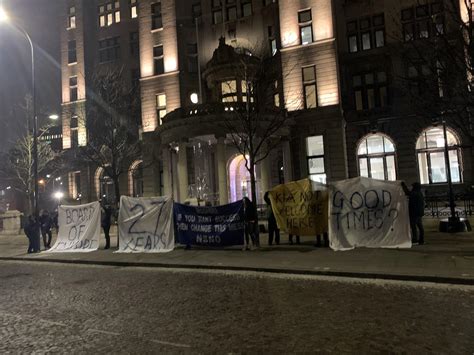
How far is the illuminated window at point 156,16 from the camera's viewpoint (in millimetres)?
36906

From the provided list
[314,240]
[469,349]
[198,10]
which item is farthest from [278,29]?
[469,349]

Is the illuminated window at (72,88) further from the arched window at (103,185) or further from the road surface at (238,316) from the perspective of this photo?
the road surface at (238,316)

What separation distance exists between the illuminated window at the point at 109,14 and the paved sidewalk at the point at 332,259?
32.1 metres

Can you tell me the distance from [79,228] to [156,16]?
85.5 ft

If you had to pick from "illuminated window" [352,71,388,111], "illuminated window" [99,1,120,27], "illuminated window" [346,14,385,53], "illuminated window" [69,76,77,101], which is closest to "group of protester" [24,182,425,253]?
"illuminated window" [352,71,388,111]

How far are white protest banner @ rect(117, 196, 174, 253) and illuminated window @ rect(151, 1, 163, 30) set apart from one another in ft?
85.0

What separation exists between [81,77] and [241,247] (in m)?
34.8

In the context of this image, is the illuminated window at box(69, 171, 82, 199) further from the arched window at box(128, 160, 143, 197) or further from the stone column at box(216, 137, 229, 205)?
the stone column at box(216, 137, 229, 205)

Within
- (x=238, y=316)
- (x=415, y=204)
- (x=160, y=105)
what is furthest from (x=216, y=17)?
(x=238, y=316)

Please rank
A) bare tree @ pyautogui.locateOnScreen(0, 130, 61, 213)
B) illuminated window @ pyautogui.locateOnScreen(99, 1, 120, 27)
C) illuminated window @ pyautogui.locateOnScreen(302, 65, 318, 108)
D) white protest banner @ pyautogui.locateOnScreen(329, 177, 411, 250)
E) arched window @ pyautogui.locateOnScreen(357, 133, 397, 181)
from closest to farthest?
white protest banner @ pyautogui.locateOnScreen(329, 177, 411, 250) < bare tree @ pyautogui.locateOnScreen(0, 130, 61, 213) < illuminated window @ pyautogui.locateOnScreen(302, 65, 318, 108) < arched window @ pyautogui.locateOnScreen(357, 133, 397, 181) < illuminated window @ pyautogui.locateOnScreen(99, 1, 120, 27)

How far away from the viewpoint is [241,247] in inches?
564

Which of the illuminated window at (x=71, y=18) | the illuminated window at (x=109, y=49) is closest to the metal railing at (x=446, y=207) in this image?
the illuminated window at (x=109, y=49)

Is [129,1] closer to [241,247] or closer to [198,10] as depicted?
[198,10]

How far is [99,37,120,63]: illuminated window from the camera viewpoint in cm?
4138
